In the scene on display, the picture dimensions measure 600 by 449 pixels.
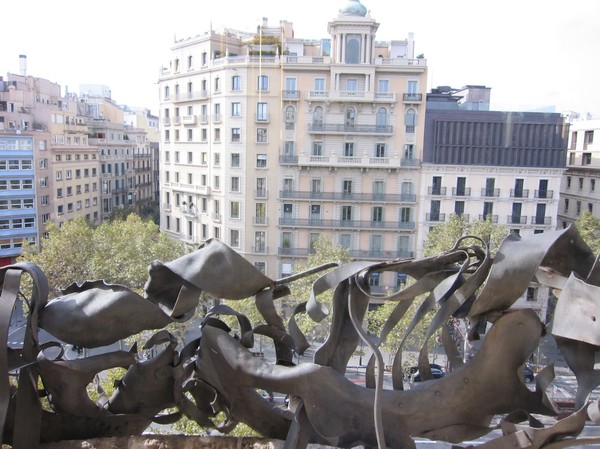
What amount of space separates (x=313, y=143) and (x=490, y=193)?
1186 centimetres

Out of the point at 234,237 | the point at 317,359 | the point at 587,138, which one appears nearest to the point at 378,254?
the point at 234,237

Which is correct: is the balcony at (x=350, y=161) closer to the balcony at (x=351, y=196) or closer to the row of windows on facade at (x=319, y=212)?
the balcony at (x=351, y=196)

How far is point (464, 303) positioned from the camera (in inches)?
187

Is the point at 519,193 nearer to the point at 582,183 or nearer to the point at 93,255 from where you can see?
the point at 582,183

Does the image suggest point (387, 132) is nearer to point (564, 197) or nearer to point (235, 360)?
point (564, 197)

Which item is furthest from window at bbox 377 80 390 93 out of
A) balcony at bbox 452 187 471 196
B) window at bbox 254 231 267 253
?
window at bbox 254 231 267 253

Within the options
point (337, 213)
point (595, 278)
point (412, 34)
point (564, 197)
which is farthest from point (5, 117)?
point (595, 278)

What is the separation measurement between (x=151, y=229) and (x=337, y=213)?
1243 centimetres

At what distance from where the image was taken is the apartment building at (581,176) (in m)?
37.0

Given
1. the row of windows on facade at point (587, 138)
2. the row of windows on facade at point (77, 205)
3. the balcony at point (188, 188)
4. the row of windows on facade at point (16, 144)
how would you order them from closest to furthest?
→ 1. the balcony at point (188, 188)
2. the row of windows on facade at point (16, 144)
3. the row of windows on facade at point (587, 138)
4. the row of windows on facade at point (77, 205)

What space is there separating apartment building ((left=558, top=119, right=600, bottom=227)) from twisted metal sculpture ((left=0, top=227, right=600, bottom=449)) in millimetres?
36220

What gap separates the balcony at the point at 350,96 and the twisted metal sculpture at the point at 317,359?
30.2m

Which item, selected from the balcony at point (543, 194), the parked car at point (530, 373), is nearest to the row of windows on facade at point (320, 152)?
the balcony at point (543, 194)

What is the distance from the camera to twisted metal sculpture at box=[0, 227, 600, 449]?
14.5ft
